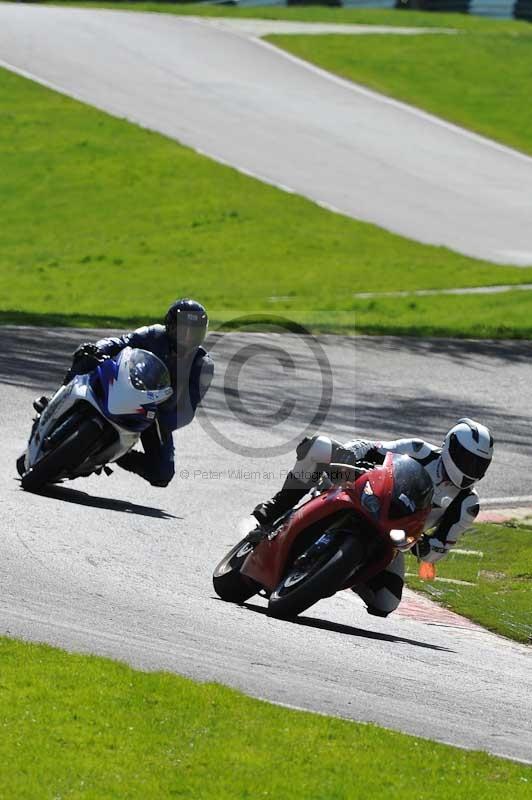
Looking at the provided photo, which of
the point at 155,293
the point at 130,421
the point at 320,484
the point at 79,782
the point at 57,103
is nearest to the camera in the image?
the point at 79,782

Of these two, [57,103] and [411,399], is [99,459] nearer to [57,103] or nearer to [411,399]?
[411,399]

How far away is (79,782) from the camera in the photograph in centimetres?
636

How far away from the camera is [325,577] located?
30.4 feet

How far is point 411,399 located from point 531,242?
55.2 feet

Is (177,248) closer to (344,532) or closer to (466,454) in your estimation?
(466,454)

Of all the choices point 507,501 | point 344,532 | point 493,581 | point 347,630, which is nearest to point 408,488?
point 344,532

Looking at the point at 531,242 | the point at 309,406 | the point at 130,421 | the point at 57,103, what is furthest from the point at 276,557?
the point at 57,103

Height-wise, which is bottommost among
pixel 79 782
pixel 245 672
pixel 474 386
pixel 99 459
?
pixel 474 386

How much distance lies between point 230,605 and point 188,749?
3300mm

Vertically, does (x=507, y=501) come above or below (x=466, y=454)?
below

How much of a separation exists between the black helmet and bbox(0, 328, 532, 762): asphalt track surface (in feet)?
4.91

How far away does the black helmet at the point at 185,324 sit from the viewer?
42.2 feet

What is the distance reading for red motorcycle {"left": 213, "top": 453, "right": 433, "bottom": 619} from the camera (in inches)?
367

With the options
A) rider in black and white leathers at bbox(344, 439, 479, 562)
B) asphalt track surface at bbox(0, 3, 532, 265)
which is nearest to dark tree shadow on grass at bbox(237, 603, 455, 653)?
rider in black and white leathers at bbox(344, 439, 479, 562)
